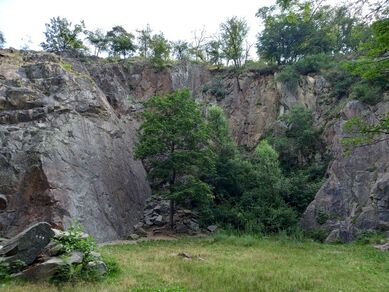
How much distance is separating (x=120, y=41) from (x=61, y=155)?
18238mm

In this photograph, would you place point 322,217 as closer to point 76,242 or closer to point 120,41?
point 76,242

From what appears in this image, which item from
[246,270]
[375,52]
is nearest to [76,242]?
[246,270]

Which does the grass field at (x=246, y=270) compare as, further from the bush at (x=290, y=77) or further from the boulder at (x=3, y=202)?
the bush at (x=290, y=77)

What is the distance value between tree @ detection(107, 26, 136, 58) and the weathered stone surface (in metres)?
27.0

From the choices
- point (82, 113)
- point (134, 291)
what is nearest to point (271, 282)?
point (134, 291)

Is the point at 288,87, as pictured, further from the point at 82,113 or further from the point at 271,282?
the point at 271,282

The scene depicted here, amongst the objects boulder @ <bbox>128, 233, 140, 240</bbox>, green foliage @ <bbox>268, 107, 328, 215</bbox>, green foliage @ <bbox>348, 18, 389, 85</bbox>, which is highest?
green foliage @ <bbox>348, 18, 389, 85</bbox>

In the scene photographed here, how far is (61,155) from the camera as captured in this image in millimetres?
18000

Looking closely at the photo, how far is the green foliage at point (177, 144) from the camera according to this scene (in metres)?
19.5

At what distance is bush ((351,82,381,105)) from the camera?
21594 millimetres

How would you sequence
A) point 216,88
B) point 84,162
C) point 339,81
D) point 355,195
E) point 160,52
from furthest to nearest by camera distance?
point 216,88
point 160,52
point 339,81
point 355,195
point 84,162

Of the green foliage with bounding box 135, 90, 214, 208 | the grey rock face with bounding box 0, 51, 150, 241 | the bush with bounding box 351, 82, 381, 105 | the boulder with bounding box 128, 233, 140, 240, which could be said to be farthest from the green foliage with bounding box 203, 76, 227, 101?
the boulder with bounding box 128, 233, 140, 240

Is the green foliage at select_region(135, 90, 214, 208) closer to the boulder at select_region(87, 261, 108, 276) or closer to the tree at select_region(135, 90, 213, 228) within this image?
the tree at select_region(135, 90, 213, 228)

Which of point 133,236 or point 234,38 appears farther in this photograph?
point 234,38
